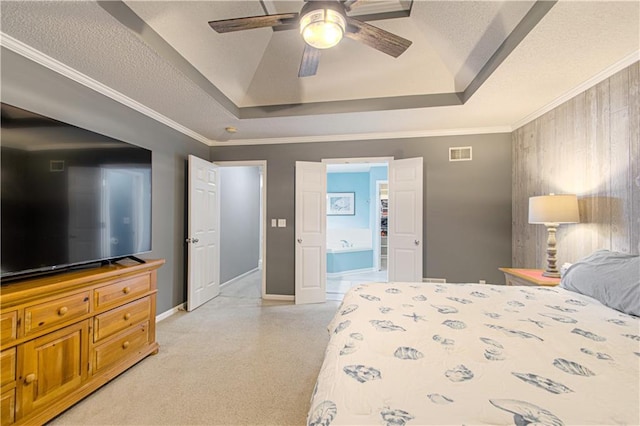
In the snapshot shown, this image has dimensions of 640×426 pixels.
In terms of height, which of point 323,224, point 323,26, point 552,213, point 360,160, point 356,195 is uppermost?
point 323,26

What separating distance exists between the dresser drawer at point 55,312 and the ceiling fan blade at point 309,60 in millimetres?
2140

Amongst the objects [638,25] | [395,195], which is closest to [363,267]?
[395,195]

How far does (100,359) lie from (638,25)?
13.4ft

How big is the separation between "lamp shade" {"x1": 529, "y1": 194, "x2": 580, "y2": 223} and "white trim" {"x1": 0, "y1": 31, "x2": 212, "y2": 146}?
12.9 ft

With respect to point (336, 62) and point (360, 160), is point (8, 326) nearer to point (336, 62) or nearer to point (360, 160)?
point (336, 62)

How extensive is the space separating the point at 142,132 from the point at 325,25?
2.40 m

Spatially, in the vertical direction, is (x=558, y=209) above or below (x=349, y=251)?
above

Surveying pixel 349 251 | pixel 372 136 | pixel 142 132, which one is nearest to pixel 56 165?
pixel 142 132

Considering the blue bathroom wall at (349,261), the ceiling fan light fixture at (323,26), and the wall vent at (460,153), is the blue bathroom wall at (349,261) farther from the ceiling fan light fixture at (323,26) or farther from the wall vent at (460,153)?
the ceiling fan light fixture at (323,26)

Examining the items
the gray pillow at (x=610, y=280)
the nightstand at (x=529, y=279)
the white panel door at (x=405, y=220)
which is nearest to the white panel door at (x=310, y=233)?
the white panel door at (x=405, y=220)

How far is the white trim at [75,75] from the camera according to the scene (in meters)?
1.78

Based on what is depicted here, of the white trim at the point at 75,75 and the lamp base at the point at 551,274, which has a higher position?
the white trim at the point at 75,75

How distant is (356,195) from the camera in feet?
23.3

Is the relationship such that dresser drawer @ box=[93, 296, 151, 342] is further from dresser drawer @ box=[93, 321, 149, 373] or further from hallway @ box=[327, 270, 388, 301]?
hallway @ box=[327, 270, 388, 301]
